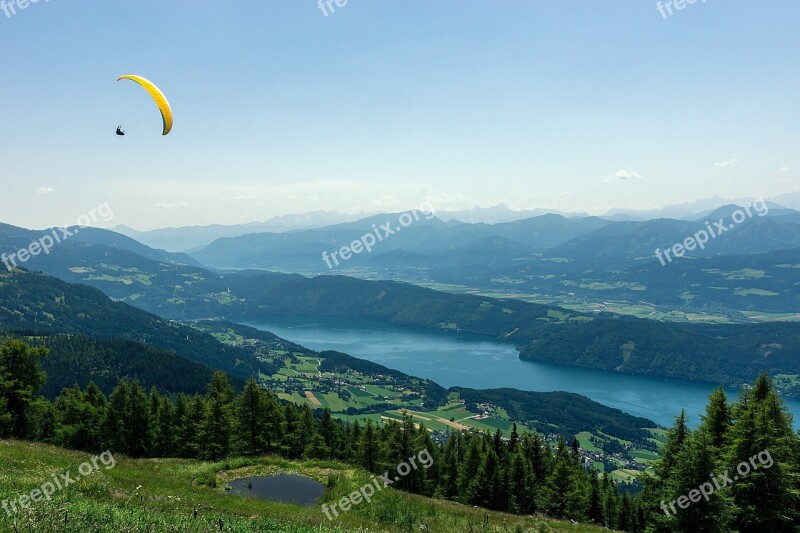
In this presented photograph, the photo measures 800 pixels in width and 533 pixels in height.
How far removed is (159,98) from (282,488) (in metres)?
27.3

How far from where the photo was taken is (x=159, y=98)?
107 ft

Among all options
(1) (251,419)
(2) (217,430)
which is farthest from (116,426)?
(1) (251,419)

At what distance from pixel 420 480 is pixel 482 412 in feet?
427

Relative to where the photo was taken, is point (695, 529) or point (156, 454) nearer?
point (695, 529)

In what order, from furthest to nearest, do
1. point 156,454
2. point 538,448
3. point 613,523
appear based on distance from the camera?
point 538,448 < point 613,523 < point 156,454

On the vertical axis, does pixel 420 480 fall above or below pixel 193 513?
below

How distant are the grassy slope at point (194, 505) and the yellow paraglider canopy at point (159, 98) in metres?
21.7

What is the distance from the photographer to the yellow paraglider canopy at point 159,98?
3192 centimetres

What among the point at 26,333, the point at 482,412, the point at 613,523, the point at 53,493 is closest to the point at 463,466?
the point at 613,523

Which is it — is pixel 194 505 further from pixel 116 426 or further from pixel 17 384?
pixel 116 426

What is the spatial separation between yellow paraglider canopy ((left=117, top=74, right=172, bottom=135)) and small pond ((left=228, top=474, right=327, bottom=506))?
23.6 m

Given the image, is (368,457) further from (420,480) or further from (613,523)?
(613,523)

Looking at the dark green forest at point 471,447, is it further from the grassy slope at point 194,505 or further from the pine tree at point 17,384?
the grassy slope at point 194,505

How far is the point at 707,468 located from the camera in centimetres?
2300
